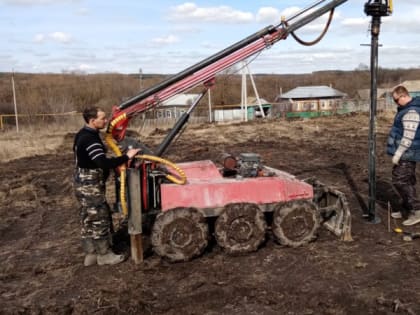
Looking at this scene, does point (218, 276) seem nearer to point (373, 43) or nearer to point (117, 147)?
point (117, 147)

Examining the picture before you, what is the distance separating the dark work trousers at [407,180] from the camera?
6566 millimetres

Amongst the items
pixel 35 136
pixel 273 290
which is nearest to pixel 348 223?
pixel 273 290

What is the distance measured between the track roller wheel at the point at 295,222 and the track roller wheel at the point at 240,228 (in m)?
0.22

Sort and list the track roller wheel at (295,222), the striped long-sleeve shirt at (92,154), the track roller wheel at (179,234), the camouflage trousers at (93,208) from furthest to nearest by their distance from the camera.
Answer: the track roller wheel at (295,222)
the track roller wheel at (179,234)
the camouflage trousers at (93,208)
the striped long-sleeve shirt at (92,154)

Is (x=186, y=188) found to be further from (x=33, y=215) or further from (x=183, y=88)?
(x=33, y=215)

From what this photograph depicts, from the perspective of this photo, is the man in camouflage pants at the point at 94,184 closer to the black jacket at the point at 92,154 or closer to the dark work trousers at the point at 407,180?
the black jacket at the point at 92,154

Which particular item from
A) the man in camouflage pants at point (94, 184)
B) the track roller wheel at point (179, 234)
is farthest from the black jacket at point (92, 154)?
the track roller wheel at point (179, 234)

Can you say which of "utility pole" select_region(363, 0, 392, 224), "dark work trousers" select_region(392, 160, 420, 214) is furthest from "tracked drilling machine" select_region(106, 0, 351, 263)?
"dark work trousers" select_region(392, 160, 420, 214)

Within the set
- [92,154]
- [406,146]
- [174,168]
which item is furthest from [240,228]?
[406,146]

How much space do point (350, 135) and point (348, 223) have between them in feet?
44.8

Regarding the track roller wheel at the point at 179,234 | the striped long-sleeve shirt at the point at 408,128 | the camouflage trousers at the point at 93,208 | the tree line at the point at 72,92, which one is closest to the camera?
the camouflage trousers at the point at 93,208

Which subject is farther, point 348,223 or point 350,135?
point 350,135

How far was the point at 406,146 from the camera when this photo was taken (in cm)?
633

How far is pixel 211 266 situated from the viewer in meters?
5.49
